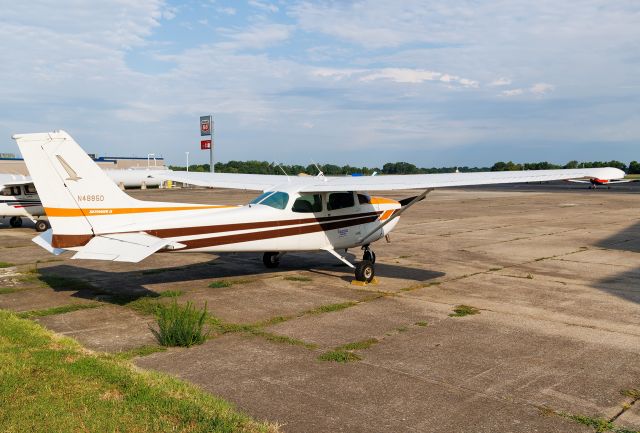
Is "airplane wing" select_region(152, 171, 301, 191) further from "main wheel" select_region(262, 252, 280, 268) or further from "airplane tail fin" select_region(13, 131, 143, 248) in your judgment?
"airplane tail fin" select_region(13, 131, 143, 248)

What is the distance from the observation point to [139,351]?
7.57 metres

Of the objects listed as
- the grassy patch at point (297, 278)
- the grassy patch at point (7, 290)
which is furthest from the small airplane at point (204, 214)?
the grassy patch at point (7, 290)

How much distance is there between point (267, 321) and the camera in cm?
920

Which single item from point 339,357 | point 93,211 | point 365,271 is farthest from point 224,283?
point 339,357

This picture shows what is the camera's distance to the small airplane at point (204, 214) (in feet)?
32.4

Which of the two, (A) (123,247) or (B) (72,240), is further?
(B) (72,240)

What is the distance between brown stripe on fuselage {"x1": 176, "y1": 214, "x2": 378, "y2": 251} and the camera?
35.5 feet

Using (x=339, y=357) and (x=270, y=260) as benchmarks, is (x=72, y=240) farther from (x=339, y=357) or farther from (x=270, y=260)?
(x=339, y=357)

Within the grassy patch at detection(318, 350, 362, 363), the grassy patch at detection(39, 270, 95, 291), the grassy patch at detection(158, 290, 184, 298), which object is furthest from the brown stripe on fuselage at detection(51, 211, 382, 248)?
the grassy patch at detection(318, 350, 362, 363)

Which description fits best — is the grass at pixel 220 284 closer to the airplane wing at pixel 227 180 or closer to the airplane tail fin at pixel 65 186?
the airplane tail fin at pixel 65 186

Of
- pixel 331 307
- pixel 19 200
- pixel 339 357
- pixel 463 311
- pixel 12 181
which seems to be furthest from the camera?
pixel 12 181

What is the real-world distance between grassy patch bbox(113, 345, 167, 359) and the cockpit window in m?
4.94

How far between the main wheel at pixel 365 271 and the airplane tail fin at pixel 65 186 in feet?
17.8

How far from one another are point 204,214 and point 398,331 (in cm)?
479
